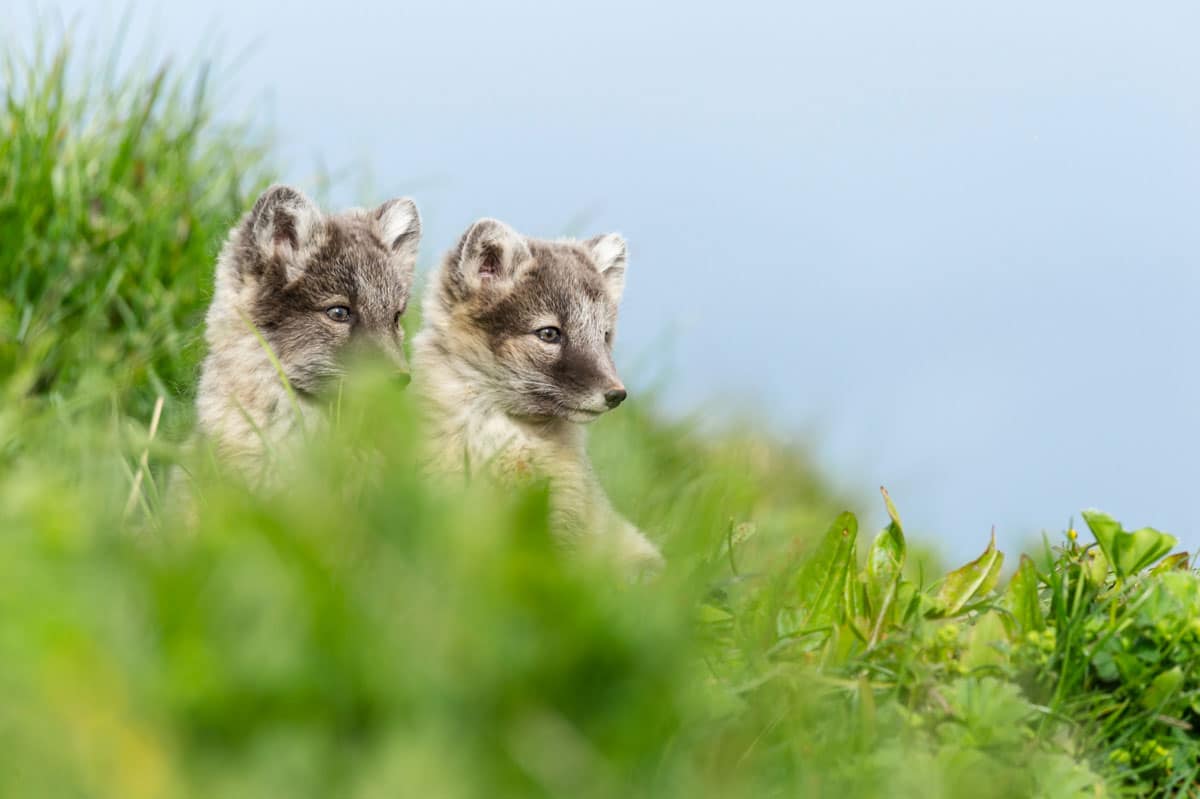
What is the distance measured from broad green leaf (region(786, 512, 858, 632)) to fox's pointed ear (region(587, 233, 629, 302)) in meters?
2.39

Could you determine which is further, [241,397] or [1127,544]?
[241,397]

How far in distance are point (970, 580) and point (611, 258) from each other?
265 cm

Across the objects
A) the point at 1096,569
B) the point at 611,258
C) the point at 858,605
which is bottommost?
the point at 858,605

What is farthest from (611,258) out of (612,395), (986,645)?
(986,645)

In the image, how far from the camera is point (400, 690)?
1771 millimetres

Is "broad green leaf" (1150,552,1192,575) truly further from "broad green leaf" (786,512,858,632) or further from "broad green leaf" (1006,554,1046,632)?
"broad green leaf" (786,512,858,632)

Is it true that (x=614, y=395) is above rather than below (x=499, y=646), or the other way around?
below

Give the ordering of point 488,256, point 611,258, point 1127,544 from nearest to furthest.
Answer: point 1127,544, point 488,256, point 611,258

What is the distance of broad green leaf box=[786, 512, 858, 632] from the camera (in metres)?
3.99

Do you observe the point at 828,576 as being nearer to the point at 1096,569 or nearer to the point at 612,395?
the point at 1096,569

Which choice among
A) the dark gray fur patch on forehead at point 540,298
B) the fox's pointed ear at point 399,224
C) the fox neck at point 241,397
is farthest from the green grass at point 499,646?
the fox's pointed ear at point 399,224

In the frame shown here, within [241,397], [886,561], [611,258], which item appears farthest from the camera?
[611,258]

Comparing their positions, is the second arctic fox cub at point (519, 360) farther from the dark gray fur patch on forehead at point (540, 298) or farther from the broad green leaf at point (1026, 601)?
the broad green leaf at point (1026, 601)

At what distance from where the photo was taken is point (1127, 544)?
422cm
